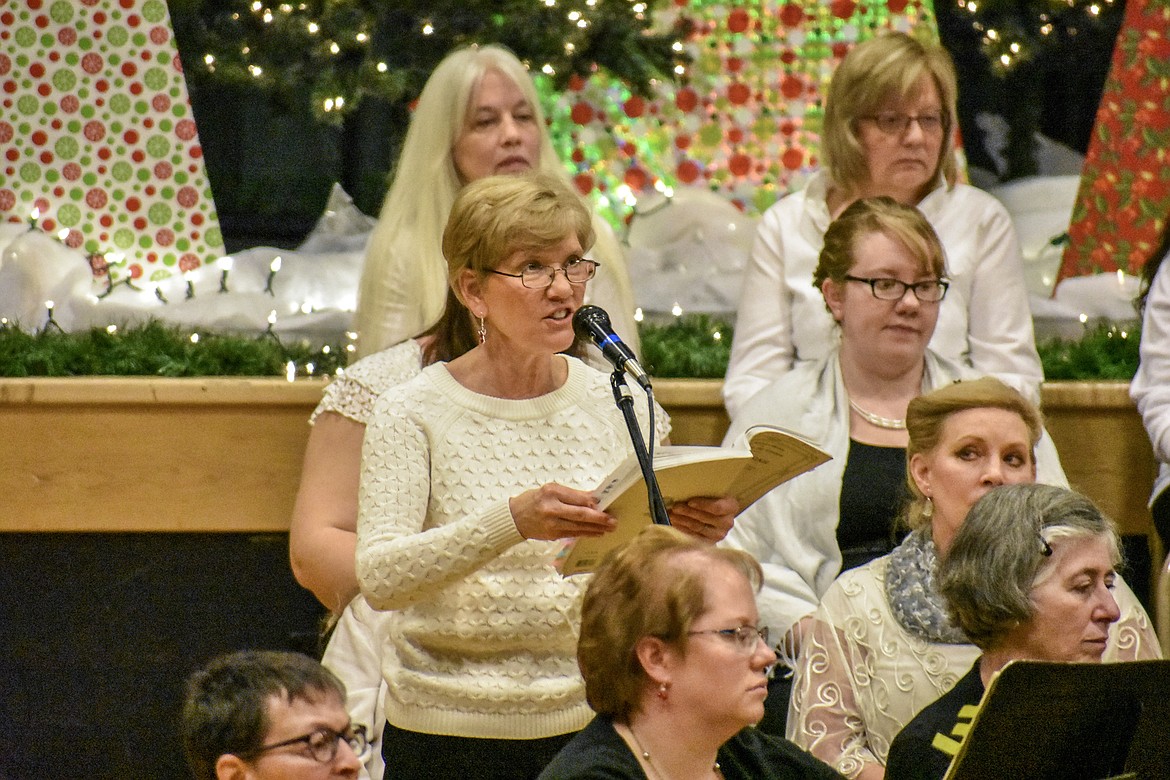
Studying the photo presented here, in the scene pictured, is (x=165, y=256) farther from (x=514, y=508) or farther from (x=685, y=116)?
(x=514, y=508)

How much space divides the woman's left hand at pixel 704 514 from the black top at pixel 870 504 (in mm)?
818

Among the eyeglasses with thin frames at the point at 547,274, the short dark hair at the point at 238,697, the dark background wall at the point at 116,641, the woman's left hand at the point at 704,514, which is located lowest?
the dark background wall at the point at 116,641

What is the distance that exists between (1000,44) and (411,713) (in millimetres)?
3804

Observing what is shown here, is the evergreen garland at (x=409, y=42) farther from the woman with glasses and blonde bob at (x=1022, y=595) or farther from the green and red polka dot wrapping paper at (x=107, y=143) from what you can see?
the woman with glasses and blonde bob at (x=1022, y=595)

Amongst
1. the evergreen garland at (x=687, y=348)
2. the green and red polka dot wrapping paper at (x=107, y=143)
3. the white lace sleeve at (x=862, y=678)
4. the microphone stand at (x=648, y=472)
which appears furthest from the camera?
the green and red polka dot wrapping paper at (x=107, y=143)

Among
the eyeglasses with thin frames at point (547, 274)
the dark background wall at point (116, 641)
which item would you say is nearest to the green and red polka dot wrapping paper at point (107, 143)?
the dark background wall at point (116, 641)

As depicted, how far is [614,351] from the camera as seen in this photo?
2068 mm

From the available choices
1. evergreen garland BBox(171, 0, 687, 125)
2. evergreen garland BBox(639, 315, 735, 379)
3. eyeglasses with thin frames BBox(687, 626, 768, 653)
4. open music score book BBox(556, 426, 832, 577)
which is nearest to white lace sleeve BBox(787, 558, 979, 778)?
open music score book BBox(556, 426, 832, 577)

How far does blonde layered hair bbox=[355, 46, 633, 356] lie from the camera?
3135 mm

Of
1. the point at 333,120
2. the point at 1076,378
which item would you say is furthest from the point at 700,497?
the point at 333,120

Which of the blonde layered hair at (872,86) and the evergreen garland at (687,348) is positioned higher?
the blonde layered hair at (872,86)

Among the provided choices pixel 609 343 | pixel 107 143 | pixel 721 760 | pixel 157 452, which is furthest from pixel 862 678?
pixel 107 143

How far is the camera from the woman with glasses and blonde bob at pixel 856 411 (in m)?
2.98

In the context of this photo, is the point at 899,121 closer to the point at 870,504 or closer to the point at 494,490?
the point at 870,504
